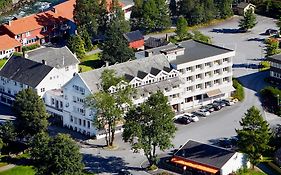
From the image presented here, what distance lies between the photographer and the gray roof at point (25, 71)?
68.4m

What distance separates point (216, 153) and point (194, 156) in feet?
5.38

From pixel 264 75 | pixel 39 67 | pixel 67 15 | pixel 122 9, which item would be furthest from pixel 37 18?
pixel 264 75

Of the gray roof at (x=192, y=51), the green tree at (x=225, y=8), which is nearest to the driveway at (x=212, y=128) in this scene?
the gray roof at (x=192, y=51)

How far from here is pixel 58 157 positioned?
4969 centimetres

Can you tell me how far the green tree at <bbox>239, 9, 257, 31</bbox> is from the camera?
9006 centimetres

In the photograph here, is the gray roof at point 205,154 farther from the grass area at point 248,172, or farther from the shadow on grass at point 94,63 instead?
the shadow on grass at point 94,63

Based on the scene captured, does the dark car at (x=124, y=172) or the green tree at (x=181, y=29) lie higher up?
the green tree at (x=181, y=29)

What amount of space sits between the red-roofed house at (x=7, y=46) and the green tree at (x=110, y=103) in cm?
2453

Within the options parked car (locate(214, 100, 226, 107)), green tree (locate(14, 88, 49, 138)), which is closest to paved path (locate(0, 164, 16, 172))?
green tree (locate(14, 88, 49, 138))

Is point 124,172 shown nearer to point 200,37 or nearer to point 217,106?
point 217,106

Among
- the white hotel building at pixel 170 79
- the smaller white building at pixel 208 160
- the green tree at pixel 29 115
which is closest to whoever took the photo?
the smaller white building at pixel 208 160

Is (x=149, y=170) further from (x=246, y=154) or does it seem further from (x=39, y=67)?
(x=39, y=67)

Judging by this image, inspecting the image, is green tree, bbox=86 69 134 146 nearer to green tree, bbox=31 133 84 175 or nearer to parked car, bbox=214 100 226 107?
green tree, bbox=31 133 84 175

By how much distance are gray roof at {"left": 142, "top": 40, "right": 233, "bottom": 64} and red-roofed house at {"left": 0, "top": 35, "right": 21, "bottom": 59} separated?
19.7 meters
